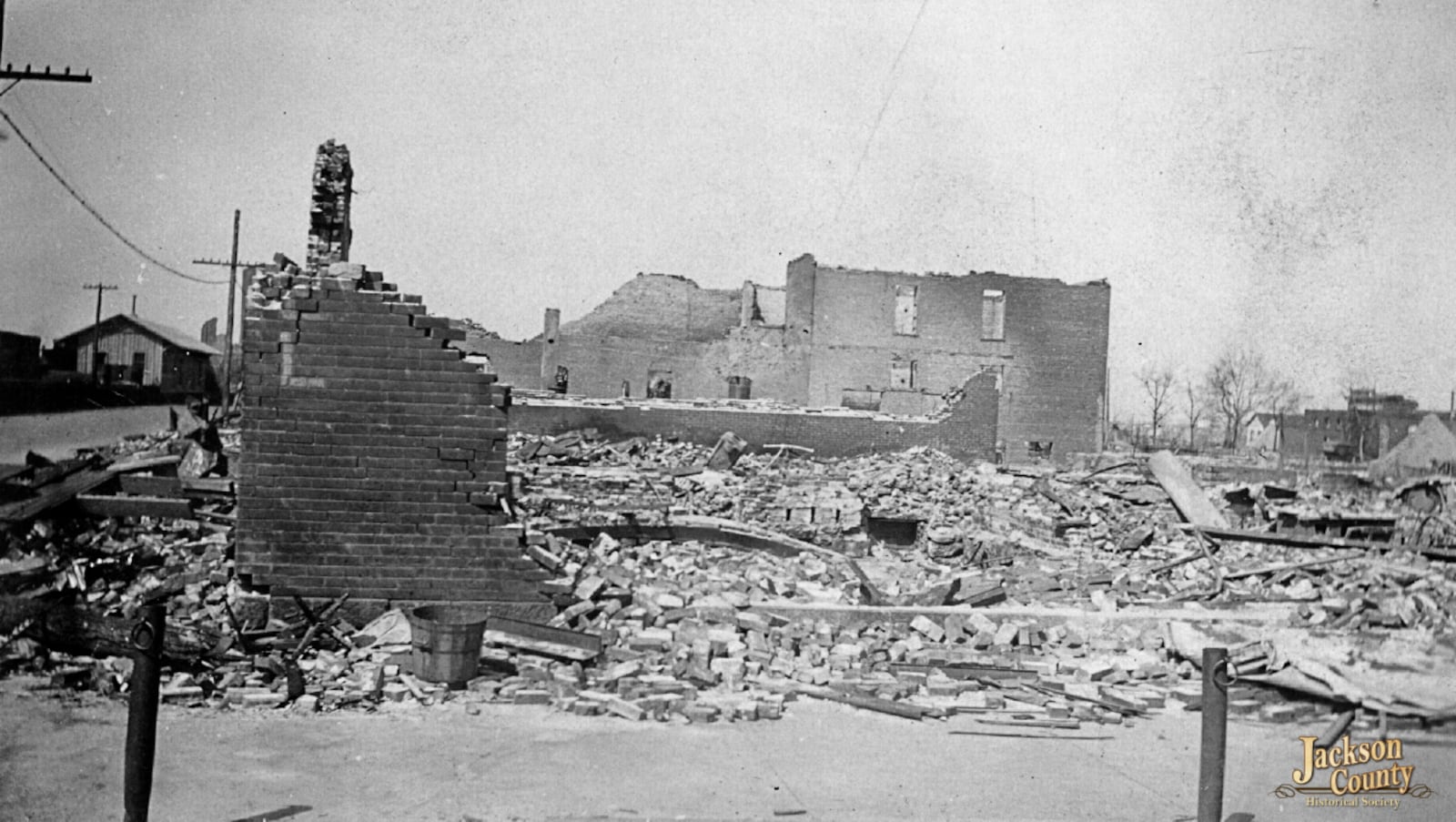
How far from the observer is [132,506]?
10.7m

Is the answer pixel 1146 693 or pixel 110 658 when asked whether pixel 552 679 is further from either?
pixel 1146 693

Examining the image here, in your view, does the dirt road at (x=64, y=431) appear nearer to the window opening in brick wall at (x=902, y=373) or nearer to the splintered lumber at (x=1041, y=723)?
the splintered lumber at (x=1041, y=723)

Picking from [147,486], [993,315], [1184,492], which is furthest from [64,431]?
[993,315]

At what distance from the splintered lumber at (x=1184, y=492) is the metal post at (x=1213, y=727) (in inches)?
483

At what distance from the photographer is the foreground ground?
5602 millimetres

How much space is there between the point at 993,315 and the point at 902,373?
4686 millimetres

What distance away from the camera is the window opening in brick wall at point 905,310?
42.5m

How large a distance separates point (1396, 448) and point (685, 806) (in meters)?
26.0

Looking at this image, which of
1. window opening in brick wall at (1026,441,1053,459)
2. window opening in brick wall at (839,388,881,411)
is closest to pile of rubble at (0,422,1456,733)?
window opening in brick wall at (1026,441,1053,459)

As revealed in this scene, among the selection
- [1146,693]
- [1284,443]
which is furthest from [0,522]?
[1284,443]

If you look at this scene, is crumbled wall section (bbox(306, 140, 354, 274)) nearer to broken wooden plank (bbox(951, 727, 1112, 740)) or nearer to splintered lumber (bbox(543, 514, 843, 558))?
splintered lumber (bbox(543, 514, 843, 558))

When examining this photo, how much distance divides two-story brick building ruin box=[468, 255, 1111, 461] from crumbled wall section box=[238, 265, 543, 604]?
32872 mm

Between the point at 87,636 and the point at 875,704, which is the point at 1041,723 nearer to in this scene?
the point at 875,704

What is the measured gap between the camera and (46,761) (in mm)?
6000
